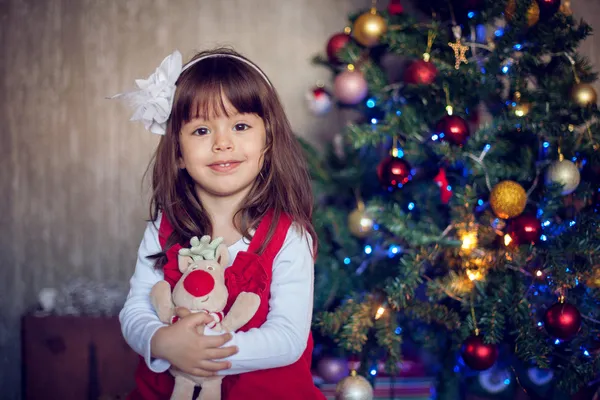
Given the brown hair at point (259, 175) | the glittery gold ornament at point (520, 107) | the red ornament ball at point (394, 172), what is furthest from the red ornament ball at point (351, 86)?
the brown hair at point (259, 175)

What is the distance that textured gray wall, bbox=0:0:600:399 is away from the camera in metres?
2.48

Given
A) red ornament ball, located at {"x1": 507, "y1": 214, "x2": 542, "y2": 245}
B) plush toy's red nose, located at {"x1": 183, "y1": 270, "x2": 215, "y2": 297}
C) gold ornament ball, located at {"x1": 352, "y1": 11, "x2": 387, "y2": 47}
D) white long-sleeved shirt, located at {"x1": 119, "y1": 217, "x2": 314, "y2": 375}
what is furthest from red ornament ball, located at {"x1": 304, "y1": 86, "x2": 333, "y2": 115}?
plush toy's red nose, located at {"x1": 183, "y1": 270, "x2": 215, "y2": 297}

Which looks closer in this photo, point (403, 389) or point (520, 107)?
point (520, 107)

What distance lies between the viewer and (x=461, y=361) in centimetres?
193

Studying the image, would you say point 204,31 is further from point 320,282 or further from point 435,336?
point 435,336

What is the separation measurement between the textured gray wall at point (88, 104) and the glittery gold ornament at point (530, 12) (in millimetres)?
818

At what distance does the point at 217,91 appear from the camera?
1330mm

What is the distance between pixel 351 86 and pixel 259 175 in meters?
0.67

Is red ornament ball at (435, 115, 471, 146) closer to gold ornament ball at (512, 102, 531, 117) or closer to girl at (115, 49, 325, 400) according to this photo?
gold ornament ball at (512, 102, 531, 117)

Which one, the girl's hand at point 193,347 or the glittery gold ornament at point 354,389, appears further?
the glittery gold ornament at point 354,389

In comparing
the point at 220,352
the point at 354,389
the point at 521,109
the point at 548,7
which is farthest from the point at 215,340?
the point at 548,7

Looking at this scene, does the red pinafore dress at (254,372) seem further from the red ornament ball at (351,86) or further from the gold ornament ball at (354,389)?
the red ornament ball at (351,86)

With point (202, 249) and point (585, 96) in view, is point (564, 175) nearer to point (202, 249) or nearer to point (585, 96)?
point (585, 96)

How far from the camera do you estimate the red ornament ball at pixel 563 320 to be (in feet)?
5.28
